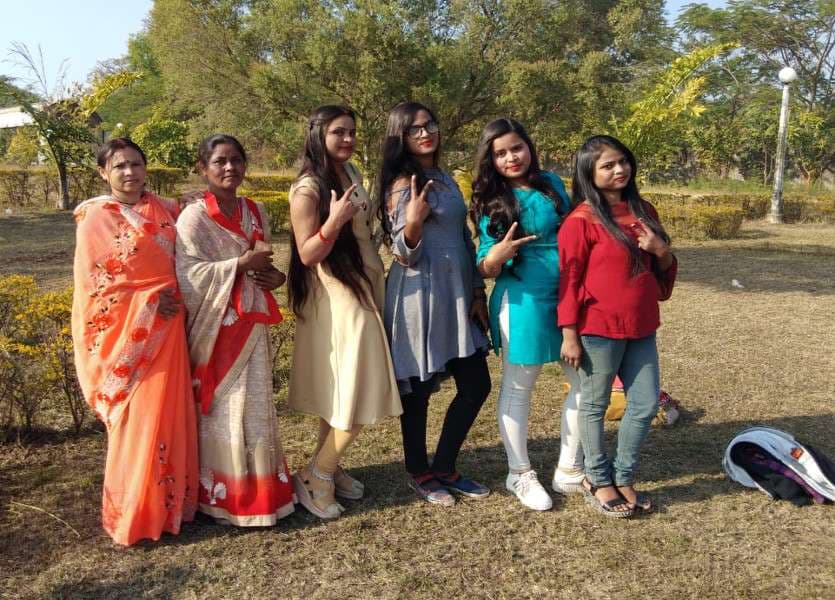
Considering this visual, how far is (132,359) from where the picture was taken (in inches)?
100

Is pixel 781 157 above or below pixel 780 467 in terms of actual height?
above

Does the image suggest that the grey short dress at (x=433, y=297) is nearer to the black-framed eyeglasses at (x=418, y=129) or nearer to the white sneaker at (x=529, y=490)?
the black-framed eyeglasses at (x=418, y=129)

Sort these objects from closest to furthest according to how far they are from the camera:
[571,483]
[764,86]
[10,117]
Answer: [571,483] → [10,117] → [764,86]

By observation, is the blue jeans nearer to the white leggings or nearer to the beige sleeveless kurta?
the white leggings

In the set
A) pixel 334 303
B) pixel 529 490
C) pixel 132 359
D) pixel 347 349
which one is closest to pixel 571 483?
pixel 529 490

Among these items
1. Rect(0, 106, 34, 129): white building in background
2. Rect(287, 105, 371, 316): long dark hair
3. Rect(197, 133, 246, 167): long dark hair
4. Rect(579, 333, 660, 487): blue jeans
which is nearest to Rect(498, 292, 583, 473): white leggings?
Rect(579, 333, 660, 487): blue jeans

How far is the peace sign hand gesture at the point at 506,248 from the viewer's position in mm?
2646

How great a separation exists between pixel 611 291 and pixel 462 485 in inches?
41.6

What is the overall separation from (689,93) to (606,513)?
20.0 feet

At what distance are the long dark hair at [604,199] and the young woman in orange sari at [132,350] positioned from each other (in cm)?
158

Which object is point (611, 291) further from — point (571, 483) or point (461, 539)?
point (461, 539)

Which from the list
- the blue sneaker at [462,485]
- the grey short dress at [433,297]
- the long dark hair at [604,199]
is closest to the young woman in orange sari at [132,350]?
the grey short dress at [433,297]

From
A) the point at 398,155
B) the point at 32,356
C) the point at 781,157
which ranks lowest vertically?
the point at 32,356

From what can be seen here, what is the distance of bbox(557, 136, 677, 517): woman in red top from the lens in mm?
2729
